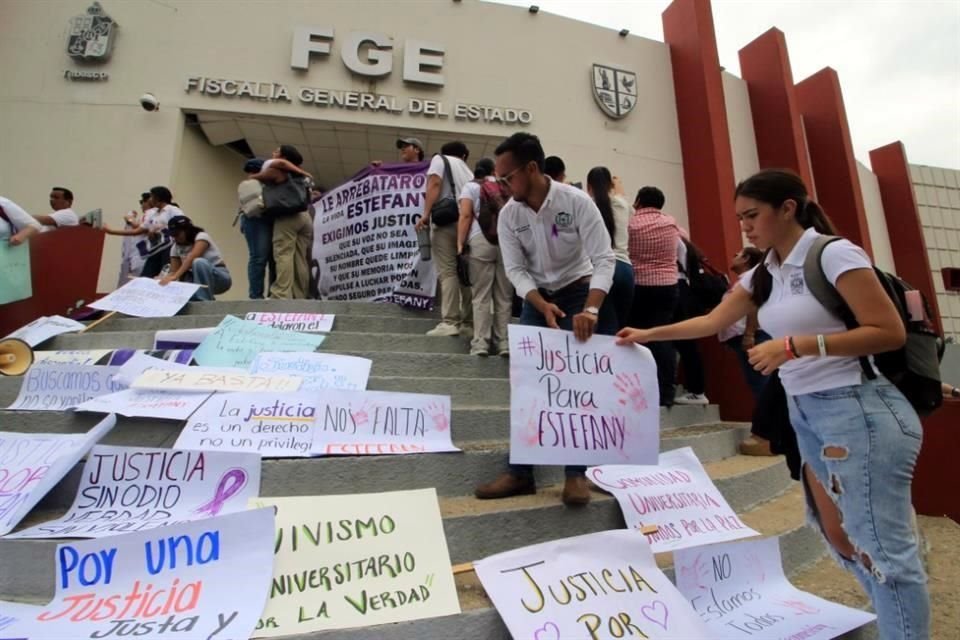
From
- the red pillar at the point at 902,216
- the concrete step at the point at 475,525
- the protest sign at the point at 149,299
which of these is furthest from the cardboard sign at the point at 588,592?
the red pillar at the point at 902,216

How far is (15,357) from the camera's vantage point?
9.93 feet

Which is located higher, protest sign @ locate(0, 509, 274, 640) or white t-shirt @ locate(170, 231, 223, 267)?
white t-shirt @ locate(170, 231, 223, 267)

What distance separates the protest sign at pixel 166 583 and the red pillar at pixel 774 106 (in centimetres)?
1040

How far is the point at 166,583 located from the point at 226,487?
1.46 feet

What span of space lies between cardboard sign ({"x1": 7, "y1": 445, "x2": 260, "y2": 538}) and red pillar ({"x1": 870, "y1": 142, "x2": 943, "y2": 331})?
14.0 metres

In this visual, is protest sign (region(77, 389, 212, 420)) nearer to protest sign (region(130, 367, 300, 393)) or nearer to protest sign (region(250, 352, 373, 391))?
protest sign (region(130, 367, 300, 393))

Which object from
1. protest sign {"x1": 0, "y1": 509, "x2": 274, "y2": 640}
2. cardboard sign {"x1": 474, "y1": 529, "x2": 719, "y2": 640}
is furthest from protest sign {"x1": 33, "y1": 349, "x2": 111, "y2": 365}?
cardboard sign {"x1": 474, "y1": 529, "x2": 719, "y2": 640}

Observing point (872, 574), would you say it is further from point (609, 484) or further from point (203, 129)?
point (203, 129)

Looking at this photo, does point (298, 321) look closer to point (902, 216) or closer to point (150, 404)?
point (150, 404)

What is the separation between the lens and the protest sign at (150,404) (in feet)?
7.20

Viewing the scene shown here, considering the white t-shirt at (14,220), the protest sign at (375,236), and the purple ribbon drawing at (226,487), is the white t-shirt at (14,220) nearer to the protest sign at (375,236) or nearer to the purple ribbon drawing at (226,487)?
the protest sign at (375,236)

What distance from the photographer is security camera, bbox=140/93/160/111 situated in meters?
7.23

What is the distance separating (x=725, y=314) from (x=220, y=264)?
4.71 meters

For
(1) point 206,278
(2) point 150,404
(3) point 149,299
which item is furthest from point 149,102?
(2) point 150,404
